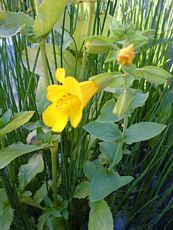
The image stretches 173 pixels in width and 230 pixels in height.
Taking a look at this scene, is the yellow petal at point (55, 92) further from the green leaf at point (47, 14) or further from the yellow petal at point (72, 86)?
the green leaf at point (47, 14)

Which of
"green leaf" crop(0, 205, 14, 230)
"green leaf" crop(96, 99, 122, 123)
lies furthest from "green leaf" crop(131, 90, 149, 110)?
"green leaf" crop(0, 205, 14, 230)

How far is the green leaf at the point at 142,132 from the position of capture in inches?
20.1

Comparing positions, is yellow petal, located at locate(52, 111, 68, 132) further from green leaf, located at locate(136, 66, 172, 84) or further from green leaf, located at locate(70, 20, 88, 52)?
green leaf, located at locate(70, 20, 88, 52)

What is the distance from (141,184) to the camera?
776mm

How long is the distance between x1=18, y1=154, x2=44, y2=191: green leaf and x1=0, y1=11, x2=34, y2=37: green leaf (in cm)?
20

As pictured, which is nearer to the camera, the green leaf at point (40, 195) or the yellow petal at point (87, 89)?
the yellow petal at point (87, 89)

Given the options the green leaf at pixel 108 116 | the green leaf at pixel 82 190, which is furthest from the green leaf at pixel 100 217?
the green leaf at pixel 108 116

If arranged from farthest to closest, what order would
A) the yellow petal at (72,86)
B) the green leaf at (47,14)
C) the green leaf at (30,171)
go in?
1. the green leaf at (30,171)
2. the green leaf at (47,14)
3. the yellow petal at (72,86)

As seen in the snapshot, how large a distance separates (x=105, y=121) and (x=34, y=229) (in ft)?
0.91

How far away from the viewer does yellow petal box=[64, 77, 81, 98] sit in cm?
37

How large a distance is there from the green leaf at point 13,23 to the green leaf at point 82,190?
0.85 ft

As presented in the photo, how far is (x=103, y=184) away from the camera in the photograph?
0.53 m

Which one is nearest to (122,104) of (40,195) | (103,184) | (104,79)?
(104,79)

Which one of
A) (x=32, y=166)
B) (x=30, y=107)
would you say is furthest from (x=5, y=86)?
(x=32, y=166)
